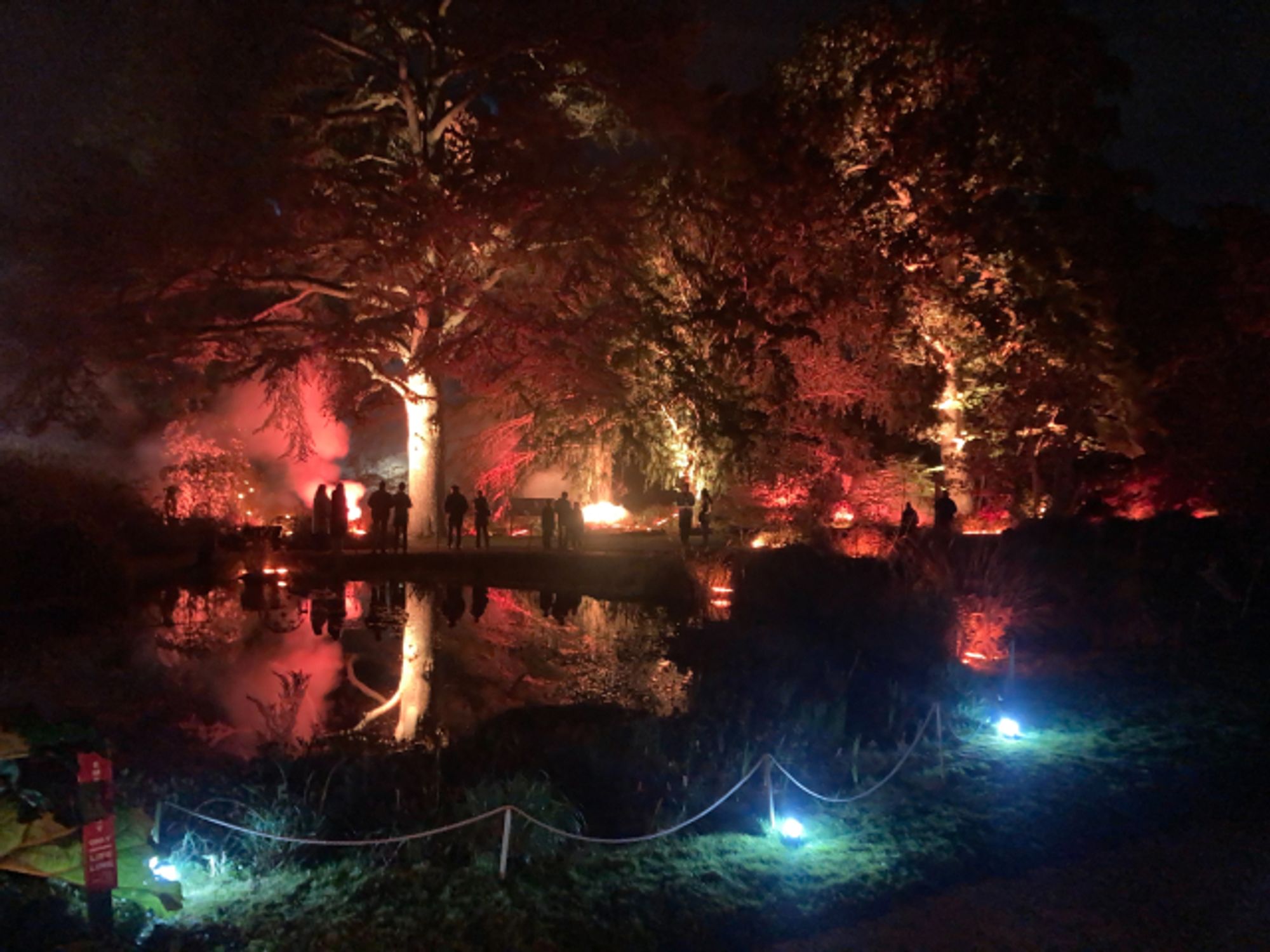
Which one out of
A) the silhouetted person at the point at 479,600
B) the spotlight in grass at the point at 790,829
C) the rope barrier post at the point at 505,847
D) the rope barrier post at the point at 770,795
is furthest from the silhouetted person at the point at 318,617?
the rope barrier post at the point at 505,847

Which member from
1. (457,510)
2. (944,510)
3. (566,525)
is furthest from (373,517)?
(944,510)

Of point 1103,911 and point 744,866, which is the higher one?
point 744,866

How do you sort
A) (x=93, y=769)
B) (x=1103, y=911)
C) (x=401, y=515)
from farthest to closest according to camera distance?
(x=401, y=515), (x=1103, y=911), (x=93, y=769)

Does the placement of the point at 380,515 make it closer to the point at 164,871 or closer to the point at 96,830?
the point at 164,871

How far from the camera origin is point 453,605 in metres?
18.3

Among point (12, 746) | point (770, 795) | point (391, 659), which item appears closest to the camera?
point (12, 746)

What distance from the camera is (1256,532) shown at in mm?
17281

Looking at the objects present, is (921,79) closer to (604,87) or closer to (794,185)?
(794,185)

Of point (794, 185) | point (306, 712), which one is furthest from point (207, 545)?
point (794, 185)

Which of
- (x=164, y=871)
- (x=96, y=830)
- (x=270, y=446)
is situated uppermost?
(x=270, y=446)

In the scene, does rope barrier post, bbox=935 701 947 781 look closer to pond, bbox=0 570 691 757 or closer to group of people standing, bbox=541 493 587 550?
pond, bbox=0 570 691 757

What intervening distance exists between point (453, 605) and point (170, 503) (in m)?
10.5

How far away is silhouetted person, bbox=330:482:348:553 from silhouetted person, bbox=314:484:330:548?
44 centimetres

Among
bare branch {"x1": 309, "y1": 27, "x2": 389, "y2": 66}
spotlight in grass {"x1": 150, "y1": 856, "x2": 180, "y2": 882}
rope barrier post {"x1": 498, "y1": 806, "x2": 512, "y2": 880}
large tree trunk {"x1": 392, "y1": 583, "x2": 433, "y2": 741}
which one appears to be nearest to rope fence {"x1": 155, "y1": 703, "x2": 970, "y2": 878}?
rope barrier post {"x1": 498, "y1": 806, "x2": 512, "y2": 880}
